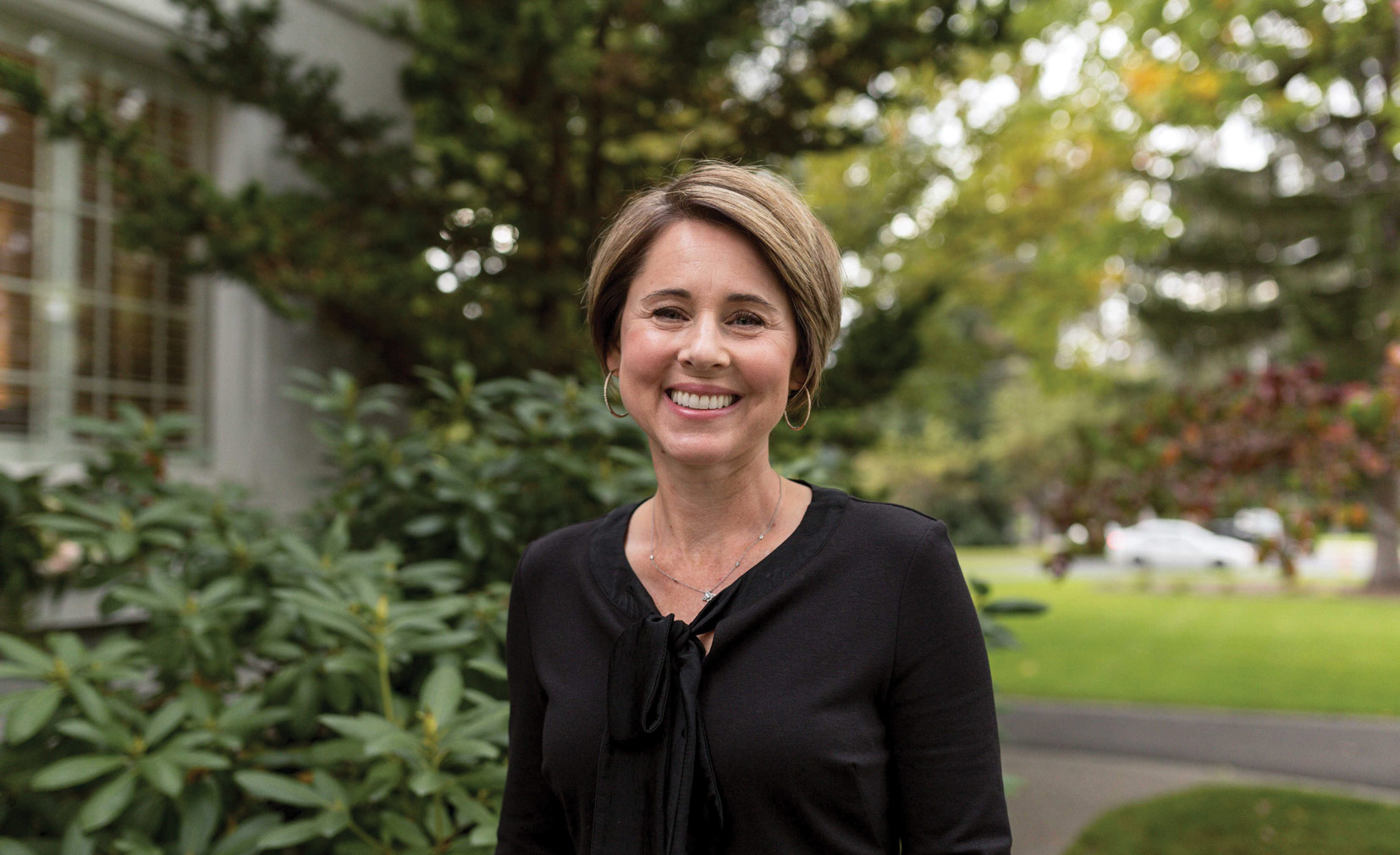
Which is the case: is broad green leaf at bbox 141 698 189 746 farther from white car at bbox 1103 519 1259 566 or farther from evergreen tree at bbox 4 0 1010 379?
white car at bbox 1103 519 1259 566

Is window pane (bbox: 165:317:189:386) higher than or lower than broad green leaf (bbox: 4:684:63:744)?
higher

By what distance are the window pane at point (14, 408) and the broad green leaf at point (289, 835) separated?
3.89 meters

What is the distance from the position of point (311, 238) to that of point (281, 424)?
151 cm

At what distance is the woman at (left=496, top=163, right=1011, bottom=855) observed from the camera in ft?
4.42

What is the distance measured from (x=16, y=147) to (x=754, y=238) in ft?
16.4

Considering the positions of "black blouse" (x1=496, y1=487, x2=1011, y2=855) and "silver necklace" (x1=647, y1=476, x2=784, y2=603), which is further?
"silver necklace" (x1=647, y1=476, x2=784, y2=603)

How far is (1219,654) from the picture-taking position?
10664 mm

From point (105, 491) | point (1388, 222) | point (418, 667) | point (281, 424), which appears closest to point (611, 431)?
point (418, 667)

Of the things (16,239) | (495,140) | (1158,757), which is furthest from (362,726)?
(1158,757)

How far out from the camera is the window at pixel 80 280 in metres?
4.85

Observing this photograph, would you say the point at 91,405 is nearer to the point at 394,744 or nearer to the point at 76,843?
the point at 76,843

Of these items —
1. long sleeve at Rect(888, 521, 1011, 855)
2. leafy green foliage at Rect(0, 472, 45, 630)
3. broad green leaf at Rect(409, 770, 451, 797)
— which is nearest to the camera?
long sleeve at Rect(888, 521, 1011, 855)

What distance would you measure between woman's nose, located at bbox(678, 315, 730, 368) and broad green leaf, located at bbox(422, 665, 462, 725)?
1008mm

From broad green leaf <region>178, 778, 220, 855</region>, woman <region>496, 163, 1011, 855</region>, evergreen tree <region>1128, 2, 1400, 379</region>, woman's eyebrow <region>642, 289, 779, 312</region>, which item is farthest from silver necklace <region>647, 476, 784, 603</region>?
evergreen tree <region>1128, 2, 1400, 379</region>
